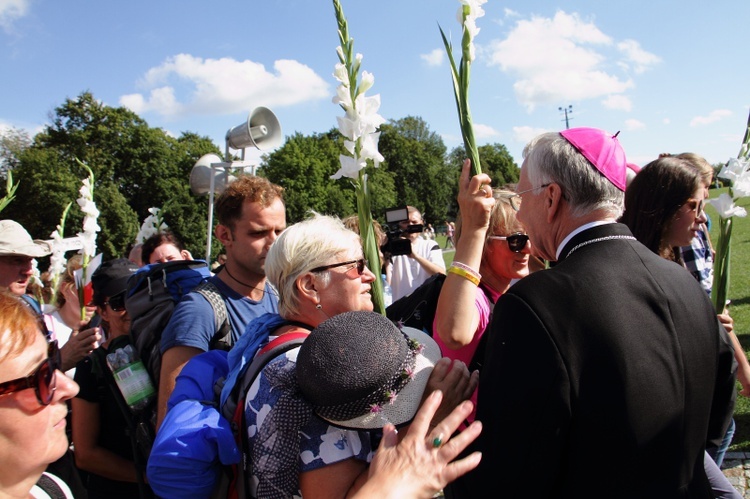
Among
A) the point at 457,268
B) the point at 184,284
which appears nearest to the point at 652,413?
the point at 457,268

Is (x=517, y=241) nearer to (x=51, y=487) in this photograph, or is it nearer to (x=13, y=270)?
(x=51, y=487)

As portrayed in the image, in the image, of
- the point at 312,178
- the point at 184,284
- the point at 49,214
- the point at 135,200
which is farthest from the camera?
the point at 312,178

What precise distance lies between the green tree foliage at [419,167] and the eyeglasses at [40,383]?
58242mm

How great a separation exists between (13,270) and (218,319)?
2.64 meters

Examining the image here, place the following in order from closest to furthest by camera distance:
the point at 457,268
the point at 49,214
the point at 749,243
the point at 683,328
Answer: the point at 683,328
the point at 457,268
the point at 749,243
the point at 49,214

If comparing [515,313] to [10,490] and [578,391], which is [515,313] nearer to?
[578,391]

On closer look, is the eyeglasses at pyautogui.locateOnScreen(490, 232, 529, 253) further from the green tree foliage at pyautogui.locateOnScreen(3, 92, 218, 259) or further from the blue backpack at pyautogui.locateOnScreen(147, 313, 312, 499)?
the green tree foliage at pyautogui.locateOnScreen(3, 92, 218, 259)

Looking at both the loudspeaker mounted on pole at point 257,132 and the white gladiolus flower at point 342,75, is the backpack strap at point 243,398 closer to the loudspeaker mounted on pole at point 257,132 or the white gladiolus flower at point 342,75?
the white gladiolus flower at point 342,75

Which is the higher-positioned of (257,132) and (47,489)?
(257,132)

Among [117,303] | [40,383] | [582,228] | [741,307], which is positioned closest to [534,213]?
[582,228]

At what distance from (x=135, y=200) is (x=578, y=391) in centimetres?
4400

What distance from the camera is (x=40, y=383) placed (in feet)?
4.77

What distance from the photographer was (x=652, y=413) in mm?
1460

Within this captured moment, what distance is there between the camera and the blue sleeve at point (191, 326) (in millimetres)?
2449
